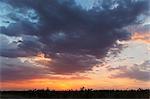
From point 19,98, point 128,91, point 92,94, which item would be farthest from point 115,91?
point 19,98

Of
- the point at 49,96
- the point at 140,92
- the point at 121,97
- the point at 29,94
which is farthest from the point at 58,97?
the point at 140,92


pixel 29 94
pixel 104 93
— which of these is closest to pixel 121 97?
pixel 104 93

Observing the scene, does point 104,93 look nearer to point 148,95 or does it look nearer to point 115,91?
point 115,91

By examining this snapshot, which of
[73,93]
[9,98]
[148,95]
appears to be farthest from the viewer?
[148,95]

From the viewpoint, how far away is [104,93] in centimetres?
3509

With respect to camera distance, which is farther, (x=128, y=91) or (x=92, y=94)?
(x=128, y=91)

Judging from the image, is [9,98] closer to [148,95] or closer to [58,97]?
[58,97]

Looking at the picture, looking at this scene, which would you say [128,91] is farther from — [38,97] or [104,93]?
[38,97]

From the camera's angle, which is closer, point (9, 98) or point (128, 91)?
point (9, 98)

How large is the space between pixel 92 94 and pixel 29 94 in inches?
246

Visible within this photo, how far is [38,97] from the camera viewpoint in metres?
33.7

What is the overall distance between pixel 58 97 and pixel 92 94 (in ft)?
11.5

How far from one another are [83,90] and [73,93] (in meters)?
1.34

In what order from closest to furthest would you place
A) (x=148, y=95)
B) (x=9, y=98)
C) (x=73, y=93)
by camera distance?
(x=9, y=98), (x=73, y=93), (x=148, y=95)
